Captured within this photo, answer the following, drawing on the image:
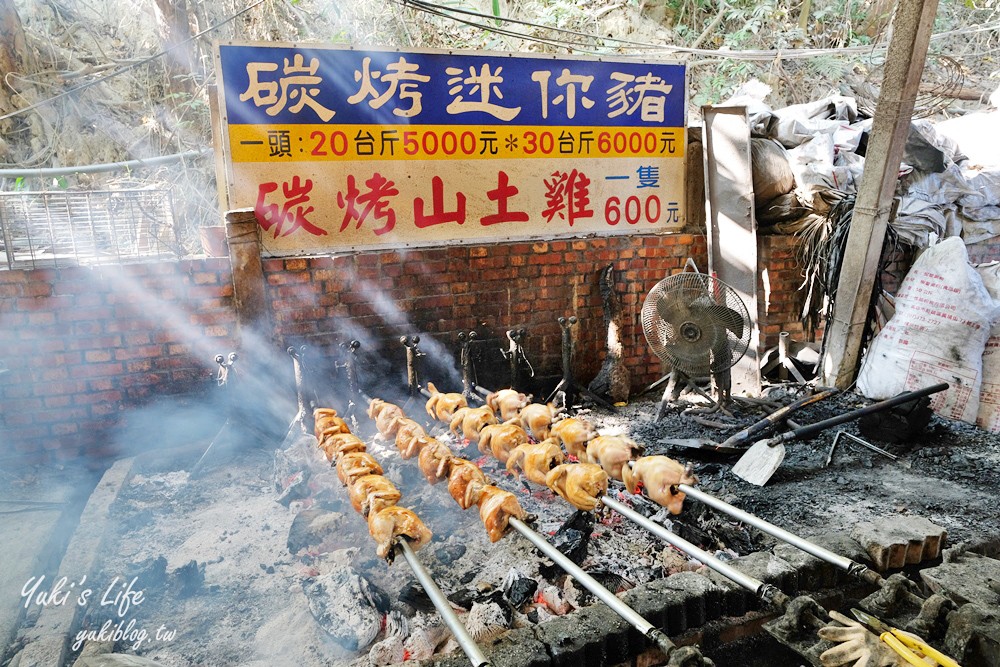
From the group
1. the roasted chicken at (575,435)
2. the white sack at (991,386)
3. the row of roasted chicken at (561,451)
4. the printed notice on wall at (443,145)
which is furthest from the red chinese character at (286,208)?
the white sack at (991,386)

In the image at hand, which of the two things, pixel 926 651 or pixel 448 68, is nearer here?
pixel 926 651

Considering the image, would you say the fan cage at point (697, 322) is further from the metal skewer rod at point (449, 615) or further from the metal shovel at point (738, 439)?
the metal skewer rod at point (449, 615)

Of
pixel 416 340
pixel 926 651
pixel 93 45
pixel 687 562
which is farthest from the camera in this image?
pixel 93 45

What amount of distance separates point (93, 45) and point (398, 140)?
13278mm

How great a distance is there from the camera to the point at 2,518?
5.07 meters

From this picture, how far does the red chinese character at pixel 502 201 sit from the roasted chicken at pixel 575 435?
2.92m

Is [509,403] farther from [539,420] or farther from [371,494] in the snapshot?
[371,494]

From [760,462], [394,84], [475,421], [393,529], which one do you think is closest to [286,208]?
[394,84]

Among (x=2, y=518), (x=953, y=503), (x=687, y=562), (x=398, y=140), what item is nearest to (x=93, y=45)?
(x=398, y=140)

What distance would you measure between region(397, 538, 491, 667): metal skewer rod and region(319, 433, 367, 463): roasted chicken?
142 centimetres

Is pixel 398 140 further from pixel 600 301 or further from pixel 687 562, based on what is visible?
pixel 687 562

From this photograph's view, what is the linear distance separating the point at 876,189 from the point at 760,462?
3722mm

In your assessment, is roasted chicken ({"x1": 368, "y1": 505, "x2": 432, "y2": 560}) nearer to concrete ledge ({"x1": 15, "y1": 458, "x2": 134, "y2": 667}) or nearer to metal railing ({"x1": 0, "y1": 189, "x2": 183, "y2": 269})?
concrete ledge ({"x1": 15, "y1": 458, "x2": 134, "y2": 667})

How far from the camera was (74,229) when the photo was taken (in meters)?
6.14
